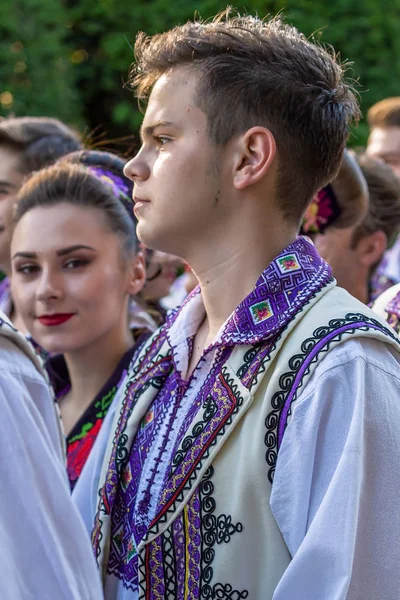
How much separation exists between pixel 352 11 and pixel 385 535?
621 cm

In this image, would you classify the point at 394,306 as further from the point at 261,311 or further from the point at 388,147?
the point at 388,147

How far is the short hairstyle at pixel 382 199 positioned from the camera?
3.70 m

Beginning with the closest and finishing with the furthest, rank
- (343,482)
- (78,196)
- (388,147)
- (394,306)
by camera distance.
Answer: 1. (343,482)
2. (394,306)
3. (78,196)
4. (388,147)

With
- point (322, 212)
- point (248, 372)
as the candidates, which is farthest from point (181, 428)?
point (322, 212)

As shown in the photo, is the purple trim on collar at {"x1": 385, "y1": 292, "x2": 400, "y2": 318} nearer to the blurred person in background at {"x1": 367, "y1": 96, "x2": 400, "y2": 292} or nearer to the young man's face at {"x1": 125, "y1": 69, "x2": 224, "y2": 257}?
the young man's face at {"x1": 125, "y1": 69, "x2": 224, "y2": 257}

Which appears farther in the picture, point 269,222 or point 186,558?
point 269,222

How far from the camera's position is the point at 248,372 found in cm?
183

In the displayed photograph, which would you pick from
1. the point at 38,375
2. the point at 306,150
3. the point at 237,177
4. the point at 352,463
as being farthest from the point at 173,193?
the point at 352,463

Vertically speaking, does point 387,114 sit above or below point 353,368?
above

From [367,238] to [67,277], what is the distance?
132 centimetres

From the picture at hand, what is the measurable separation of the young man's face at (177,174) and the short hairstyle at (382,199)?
70.4 inches

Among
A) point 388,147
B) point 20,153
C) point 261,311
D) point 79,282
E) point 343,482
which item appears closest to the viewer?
point 343,482

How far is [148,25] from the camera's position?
7.46m

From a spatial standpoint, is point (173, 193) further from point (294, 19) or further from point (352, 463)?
point (294, 19)
